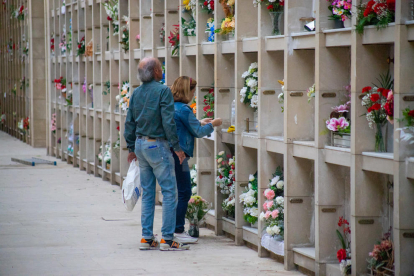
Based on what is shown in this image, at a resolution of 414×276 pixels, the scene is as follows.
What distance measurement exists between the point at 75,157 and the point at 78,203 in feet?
14.3

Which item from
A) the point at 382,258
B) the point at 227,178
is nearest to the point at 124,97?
the point at 227,178

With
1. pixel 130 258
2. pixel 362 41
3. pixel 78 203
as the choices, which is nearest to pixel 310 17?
pixel 362 41

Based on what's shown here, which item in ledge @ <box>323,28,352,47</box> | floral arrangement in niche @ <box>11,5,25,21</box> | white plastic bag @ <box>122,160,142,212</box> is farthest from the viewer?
floral arrangement in niche @ <box>11,5,25,21</box>

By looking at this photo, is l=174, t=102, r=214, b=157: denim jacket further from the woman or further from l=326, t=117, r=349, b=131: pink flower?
l=326, t=117, r=349, b=131: pink flower

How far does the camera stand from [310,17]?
5.63 metres

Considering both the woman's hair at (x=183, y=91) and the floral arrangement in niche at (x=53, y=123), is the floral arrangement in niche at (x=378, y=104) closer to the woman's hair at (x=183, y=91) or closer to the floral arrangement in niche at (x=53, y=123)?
the woman's hair at (x=183, y=91)

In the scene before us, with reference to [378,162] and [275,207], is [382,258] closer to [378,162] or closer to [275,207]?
[378,162]

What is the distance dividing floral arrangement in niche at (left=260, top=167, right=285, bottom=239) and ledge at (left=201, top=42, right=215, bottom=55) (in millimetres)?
1766

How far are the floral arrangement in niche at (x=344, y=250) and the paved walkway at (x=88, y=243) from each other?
1.89 feet

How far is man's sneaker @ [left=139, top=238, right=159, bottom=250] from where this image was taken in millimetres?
6363

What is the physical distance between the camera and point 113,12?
10891mm

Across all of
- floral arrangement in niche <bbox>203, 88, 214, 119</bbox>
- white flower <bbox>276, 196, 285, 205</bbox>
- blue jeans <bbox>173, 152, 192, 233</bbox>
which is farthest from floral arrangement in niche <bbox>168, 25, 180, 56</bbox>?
white flower <bbox>276, 196, 285, 205</bbox>

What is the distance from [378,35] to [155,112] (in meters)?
2.31

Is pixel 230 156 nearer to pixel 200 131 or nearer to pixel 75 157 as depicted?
pixel 200 131
